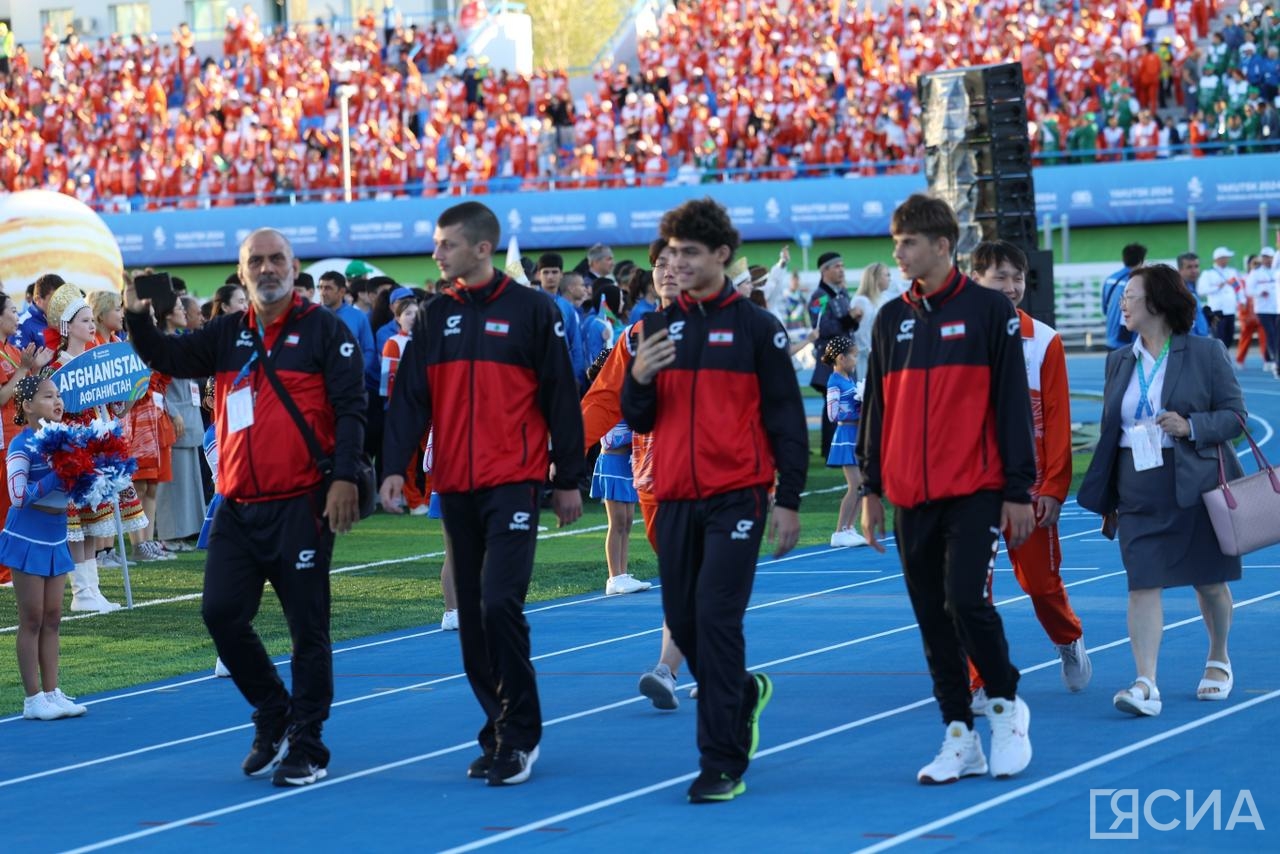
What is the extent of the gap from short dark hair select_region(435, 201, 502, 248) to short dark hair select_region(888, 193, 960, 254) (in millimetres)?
1414

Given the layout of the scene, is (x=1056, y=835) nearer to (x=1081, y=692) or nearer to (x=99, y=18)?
(x=1081, y=692)

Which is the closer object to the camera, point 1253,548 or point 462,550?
point 462,550

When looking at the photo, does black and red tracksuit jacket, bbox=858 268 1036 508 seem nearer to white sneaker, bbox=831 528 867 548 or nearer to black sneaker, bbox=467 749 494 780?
black sneaker, bbox=467 749 494 780

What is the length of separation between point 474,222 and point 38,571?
2969 mm

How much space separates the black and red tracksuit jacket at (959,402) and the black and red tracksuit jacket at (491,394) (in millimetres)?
1185

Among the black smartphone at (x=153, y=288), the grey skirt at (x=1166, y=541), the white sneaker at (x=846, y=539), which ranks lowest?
the white sneaker at (x=846, y=539)

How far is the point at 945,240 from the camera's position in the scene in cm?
672

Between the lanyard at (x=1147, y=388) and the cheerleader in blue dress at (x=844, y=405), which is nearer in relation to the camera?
the lanyard at (x=1147, y=388)

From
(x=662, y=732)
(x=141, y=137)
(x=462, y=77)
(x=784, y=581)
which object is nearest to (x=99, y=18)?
(x=141, y=137)

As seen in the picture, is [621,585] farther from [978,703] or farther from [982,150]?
[982,150]

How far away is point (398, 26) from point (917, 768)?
45704mm

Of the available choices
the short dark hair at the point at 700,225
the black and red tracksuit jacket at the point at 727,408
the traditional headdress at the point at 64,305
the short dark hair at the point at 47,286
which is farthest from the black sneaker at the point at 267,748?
the short dark hair at the point at 47,286

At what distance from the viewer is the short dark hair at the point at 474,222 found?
7.11 m

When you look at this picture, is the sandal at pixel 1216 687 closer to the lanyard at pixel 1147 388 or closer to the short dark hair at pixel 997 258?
the lanyard at pixel 1147 388
